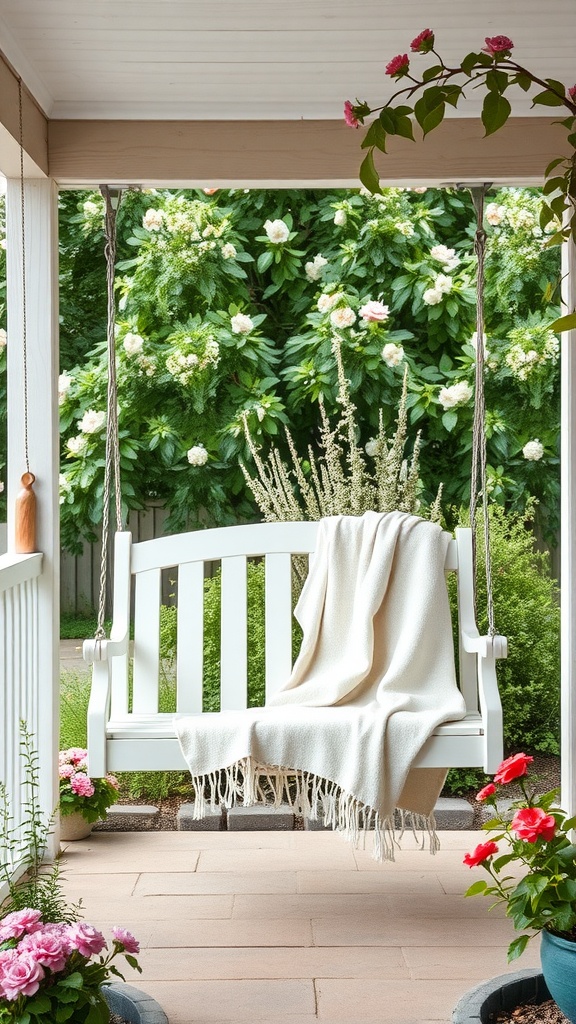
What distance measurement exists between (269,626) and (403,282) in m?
2.27

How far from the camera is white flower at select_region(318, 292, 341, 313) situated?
4.80 metres

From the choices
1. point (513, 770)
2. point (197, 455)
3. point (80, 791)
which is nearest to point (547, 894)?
point (513, 770)

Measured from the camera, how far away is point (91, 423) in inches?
186

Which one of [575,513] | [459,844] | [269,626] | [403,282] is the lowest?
[459,844]

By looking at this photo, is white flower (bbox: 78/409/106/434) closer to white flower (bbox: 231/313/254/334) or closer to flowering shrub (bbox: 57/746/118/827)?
white flower (bbox: 231/313/254/334)

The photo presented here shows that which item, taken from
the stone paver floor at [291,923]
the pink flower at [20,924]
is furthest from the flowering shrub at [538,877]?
the pink flower at [20,924]

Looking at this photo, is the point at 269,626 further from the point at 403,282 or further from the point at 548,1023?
the point at 403,282

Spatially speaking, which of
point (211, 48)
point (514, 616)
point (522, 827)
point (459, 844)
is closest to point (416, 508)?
point (514, 616)

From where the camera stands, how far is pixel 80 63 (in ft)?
8.95

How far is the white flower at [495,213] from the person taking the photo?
185 inches

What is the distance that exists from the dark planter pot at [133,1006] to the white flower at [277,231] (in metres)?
3.61

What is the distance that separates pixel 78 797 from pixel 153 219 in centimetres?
272

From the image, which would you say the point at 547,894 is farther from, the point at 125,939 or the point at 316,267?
the point at 316,267

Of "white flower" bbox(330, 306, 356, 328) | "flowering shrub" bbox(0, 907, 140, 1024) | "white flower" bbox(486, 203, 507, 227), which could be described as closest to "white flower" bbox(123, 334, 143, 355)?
"white flower" bbox(330, 306, 356, 328)
